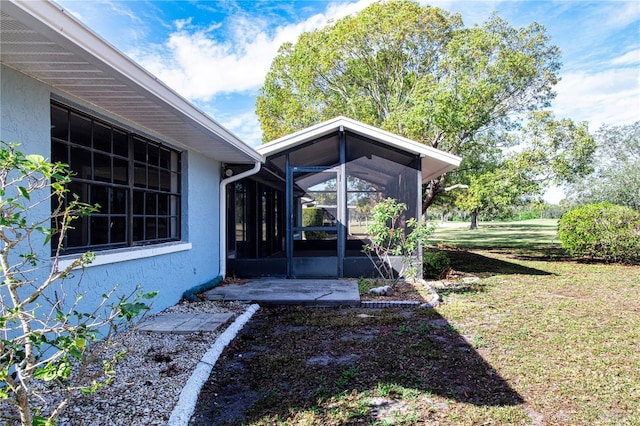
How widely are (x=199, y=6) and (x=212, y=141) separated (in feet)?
26.2

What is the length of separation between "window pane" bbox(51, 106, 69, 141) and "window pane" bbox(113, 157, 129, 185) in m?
1.00

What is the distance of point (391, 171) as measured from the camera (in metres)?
9.41

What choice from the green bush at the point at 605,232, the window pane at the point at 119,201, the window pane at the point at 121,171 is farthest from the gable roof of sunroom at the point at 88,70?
the green bush at the point at 605,232

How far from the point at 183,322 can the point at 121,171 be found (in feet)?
7.25

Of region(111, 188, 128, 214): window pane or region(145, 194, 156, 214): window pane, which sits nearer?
region(111, 188, 128, 214): window pane

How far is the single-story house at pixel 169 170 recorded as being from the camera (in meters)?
3.38

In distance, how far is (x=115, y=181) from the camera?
5.35 metres

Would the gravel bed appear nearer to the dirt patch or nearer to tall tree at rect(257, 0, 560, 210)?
the dirt patch

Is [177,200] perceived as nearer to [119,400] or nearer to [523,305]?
[119,400]

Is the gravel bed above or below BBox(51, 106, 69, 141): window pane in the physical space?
below

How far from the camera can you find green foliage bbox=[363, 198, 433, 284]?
26.0 ft

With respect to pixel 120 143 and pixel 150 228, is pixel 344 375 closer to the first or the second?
pixel 150 228

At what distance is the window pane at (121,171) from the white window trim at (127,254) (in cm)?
93

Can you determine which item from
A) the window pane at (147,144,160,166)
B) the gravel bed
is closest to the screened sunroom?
the window pane at (147,144,160,166)
